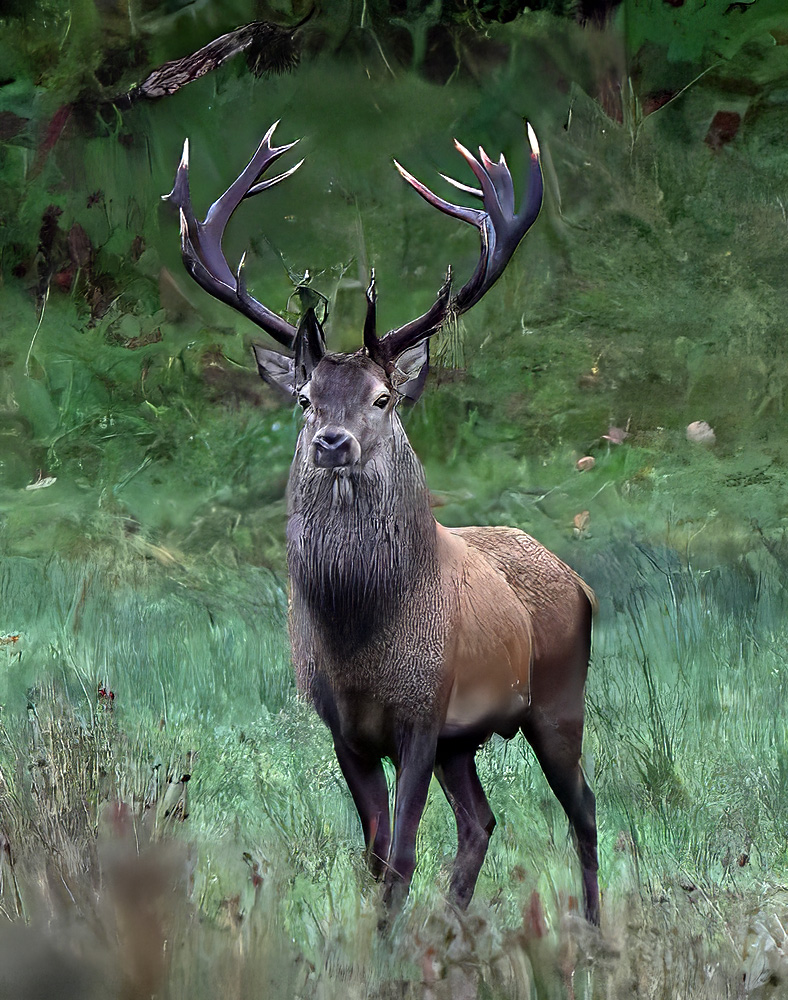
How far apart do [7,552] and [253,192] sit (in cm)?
378

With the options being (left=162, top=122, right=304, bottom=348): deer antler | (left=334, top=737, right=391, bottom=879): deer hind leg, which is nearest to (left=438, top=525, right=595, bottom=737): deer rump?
(left=334, top=737, right=391, bottom=879): deer hind leg

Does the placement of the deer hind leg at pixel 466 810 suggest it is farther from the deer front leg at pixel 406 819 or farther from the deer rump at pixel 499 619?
the deer front leg at pixel 406 819

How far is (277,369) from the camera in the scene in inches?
145

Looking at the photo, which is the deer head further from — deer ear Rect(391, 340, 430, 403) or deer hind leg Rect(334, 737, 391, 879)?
deer hind leg Rect(334, 737, 391, 879)

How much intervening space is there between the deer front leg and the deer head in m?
0.85

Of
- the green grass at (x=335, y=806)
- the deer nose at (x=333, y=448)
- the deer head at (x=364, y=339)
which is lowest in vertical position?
the green grass at (x=335, y=806)

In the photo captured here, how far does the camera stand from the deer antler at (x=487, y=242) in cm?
354

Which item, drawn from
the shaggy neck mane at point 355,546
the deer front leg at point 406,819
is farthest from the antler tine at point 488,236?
the deer front leg at point 406,819

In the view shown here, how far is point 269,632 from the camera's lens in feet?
18.7

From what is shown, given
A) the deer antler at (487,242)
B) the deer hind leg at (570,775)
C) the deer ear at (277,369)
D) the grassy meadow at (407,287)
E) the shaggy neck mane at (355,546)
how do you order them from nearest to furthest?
the shaggy neck mane at (355,546), the deer antler at (487,242), the deer ear at (277,369), the deer hind leg at (570,775), the grassy meadow at (407,287)

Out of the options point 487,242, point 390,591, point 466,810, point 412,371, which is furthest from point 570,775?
point 487,242

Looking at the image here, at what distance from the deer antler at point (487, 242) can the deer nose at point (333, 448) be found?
367 millimetres

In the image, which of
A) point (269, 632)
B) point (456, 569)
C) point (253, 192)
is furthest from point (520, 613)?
point (269, 632)

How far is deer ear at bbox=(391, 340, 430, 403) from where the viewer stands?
3.61 m
